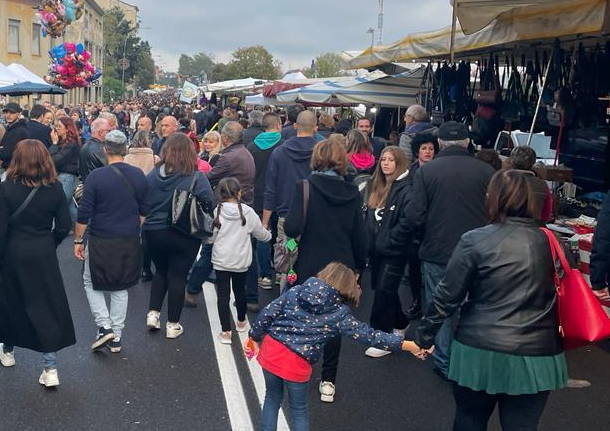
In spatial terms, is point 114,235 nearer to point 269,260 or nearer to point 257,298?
point 257,298

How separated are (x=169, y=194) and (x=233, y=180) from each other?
0.57 metres

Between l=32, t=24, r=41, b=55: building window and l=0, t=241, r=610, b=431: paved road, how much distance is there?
48600 millimetres

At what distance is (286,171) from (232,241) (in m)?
1.12

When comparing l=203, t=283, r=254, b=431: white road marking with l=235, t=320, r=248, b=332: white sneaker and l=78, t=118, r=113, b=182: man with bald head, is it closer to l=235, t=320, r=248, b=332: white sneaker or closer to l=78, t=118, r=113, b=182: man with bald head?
l=235, t=320, r=248, b=332: white sneaker

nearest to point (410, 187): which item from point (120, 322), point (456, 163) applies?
point (456, 163)

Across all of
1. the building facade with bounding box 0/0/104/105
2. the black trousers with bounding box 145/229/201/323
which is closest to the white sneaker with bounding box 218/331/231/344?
the black trousers with bounding box 145/229/201/323

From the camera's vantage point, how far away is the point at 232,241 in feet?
20.3

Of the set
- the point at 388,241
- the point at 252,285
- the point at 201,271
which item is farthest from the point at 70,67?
the point at 388,241

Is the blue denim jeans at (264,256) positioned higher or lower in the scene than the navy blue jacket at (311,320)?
lower

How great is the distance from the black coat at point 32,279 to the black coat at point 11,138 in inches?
219

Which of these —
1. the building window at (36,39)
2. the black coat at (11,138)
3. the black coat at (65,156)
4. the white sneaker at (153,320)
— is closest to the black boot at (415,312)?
the white sneaker at (153,320)

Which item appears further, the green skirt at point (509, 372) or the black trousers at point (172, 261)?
the black trousers at point (172, 261)

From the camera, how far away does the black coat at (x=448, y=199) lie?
4973 millimetres

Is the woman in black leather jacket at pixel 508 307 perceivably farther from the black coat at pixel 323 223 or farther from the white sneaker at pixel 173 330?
the white sneaker at pixel 173 330
